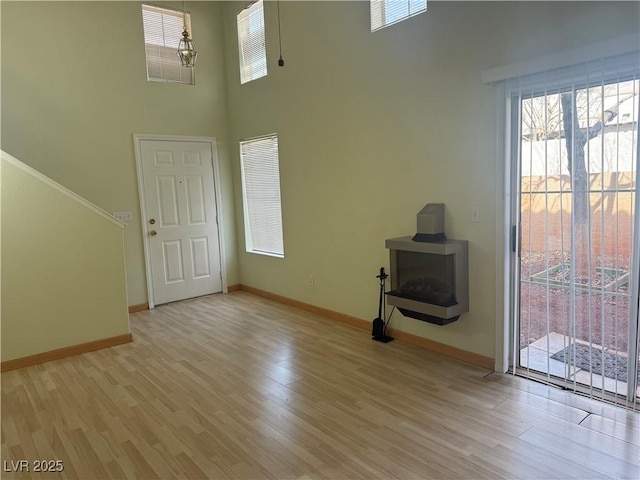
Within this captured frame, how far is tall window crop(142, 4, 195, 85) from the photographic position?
204 inches

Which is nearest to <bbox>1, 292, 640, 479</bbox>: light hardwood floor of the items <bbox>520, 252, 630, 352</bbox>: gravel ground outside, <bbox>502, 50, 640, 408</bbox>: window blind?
<bbox>502, 50, 640, 408</bbox>: window blind

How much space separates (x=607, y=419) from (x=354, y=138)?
9.51ft

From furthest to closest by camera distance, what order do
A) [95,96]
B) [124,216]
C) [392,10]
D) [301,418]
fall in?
[124,216], [95,96], [392,10], [301,418]

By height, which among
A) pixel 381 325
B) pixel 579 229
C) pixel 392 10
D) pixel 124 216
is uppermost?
pixel 392 10

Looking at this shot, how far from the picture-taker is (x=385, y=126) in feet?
12.4

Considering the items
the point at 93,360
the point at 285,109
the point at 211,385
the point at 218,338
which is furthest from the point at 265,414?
the point at 285,109

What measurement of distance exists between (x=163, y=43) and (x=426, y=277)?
4.33 m

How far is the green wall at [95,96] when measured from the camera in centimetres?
443

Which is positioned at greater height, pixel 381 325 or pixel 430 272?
pixel 430 272

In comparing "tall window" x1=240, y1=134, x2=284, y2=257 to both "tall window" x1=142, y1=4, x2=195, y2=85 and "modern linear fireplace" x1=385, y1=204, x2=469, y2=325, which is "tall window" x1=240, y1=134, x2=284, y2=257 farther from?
"modern linear fireplace" x1=385, y1=204, x2=469, y2=325

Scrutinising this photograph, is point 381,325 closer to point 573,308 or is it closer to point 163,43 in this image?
point 573,308

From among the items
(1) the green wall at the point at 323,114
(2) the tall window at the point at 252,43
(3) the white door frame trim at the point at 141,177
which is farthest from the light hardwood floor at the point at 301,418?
(2) the tall window at the point at 252,43

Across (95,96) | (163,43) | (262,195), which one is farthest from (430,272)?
(163,43)

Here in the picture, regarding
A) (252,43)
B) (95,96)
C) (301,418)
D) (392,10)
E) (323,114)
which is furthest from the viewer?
(252,43)
